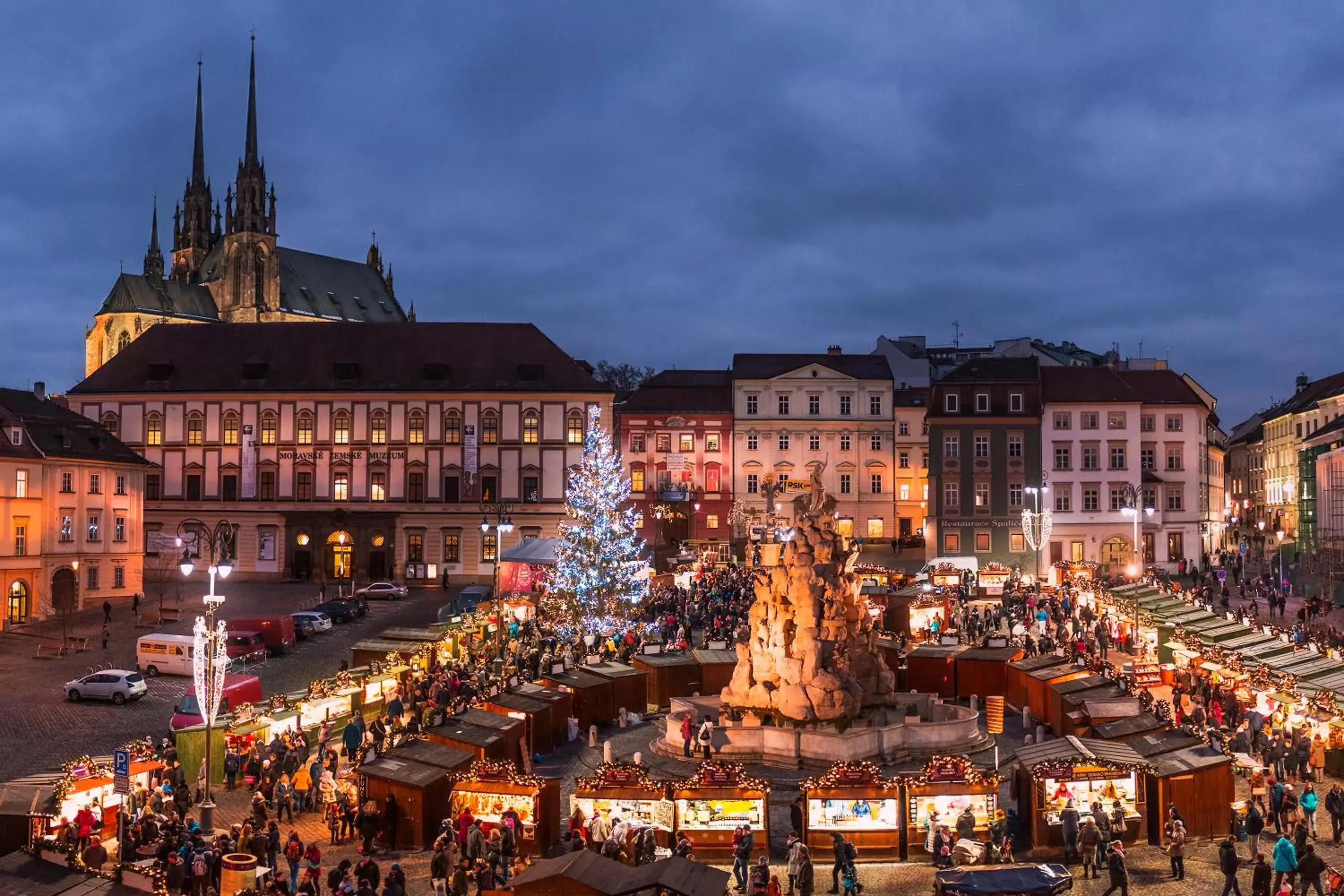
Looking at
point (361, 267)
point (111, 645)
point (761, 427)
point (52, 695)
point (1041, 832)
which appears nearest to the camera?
point (1041, 832)

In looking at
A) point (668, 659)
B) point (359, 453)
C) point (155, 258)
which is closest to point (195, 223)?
point (155, 258)

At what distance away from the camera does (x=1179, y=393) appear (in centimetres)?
7075

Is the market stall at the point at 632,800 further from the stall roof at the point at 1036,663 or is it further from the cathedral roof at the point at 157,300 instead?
the cathedral roof at the point at 157,300

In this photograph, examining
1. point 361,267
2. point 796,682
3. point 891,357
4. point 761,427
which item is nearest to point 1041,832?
point 796,682

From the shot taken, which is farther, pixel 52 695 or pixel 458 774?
pixel 52 695

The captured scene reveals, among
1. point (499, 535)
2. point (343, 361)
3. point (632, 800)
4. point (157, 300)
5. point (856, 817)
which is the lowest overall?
point (856, 817)

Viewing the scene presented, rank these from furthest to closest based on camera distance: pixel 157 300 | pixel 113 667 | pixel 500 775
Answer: pixel 157 300
pixel 113 667
pixel 500 775

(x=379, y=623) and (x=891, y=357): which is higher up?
(x=891, y=357)

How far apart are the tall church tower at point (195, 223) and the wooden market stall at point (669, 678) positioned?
373ft

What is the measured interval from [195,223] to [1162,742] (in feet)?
429

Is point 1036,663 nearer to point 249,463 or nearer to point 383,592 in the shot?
point 383,592

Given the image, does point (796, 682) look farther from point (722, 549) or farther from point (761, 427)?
point (761, 427)

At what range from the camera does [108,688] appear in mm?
35438

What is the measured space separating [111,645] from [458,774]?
27.7 m
